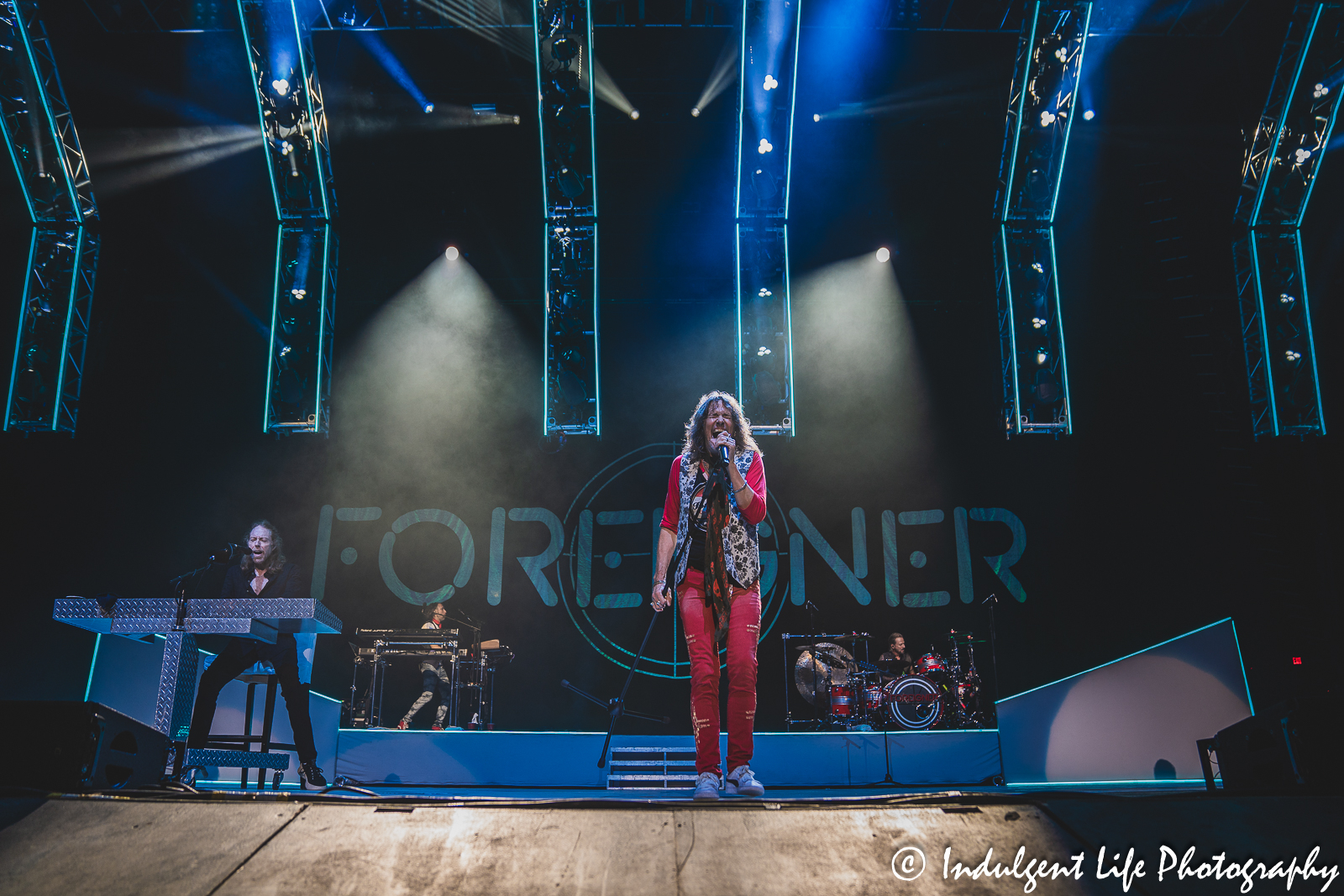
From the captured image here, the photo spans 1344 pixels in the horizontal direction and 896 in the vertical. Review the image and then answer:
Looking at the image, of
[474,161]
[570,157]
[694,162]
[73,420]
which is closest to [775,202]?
[694,162]

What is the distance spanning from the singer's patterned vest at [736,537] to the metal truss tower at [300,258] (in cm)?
411

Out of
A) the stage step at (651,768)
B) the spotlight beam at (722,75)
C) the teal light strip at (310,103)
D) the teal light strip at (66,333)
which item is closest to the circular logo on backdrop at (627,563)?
the stage step at (651,768)

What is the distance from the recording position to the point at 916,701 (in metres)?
6.48

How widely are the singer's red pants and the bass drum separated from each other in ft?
11.7

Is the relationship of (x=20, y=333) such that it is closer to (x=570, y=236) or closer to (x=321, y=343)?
(x=321, y=343)

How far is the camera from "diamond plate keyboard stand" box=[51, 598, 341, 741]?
358 centimetres

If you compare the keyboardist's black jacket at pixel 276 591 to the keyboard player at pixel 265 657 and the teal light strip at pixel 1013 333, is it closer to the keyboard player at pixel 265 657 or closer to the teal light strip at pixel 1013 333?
the keyboard player at pixel 265 657

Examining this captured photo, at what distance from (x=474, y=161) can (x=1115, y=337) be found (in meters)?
6.03

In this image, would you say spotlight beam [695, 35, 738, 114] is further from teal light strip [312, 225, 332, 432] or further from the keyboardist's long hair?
the keyboardist's long hair

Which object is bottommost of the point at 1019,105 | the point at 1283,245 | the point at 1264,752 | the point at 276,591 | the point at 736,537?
the point at 1264,752

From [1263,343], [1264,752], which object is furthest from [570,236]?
[1263,343]

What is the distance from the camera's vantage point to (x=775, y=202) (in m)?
6.63

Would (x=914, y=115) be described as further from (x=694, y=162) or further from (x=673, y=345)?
(x=673, y=345)

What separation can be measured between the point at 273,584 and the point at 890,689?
458cm
